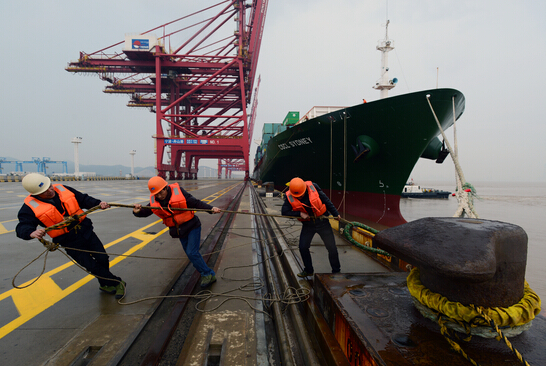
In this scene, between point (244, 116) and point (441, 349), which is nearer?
point (441, 349)

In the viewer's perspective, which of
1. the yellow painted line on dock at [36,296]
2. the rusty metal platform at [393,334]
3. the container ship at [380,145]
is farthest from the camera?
the container ship at [380,145]

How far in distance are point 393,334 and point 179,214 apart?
2587 mm

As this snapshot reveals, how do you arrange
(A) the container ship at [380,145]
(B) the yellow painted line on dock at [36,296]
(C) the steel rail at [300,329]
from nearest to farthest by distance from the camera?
(C) the steel rail at [300,329] → (B) the yellow painted line on dock at [36,296] → (A) the container ship at [380,145]

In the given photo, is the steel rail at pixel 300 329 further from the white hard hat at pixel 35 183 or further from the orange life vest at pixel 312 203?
the white hard hat at pixel 35 183

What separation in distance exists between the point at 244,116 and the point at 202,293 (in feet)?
80.3

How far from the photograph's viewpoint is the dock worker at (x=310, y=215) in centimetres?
319

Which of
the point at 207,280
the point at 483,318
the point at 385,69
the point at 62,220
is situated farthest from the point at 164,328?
the point at 385,69

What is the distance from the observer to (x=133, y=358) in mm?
1991

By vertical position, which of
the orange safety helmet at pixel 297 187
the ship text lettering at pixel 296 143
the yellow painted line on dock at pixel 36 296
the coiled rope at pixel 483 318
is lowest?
the yellow painted line on dock at pixel 36 296

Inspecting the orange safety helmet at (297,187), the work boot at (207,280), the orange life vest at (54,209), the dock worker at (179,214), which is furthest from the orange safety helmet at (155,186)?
the orange safety helmet at (297,187)

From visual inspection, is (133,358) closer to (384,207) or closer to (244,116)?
(384,207)

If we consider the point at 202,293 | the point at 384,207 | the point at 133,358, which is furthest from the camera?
the point at 384,207

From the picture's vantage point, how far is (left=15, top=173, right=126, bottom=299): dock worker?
97.5 inches

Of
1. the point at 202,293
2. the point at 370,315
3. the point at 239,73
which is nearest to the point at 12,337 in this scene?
the point at 202,293
